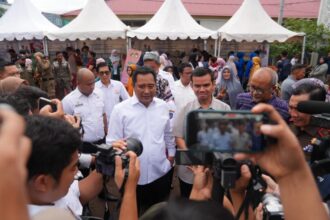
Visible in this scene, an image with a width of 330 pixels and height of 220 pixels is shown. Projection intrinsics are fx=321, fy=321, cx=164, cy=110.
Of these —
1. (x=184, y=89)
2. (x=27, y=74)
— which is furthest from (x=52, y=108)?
(x=27, y=74)

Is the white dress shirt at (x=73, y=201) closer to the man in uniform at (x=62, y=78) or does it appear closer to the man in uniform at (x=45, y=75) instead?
the man in uniform at (x=45, y=75)

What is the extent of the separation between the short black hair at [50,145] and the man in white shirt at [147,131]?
1.47 m

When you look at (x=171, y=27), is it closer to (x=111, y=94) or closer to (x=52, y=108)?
(x=111, y=94)

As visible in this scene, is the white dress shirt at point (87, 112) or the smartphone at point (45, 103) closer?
the smartphone at point (45, 103)

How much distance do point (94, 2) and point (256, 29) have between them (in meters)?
5.28

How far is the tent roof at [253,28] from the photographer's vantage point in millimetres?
10062

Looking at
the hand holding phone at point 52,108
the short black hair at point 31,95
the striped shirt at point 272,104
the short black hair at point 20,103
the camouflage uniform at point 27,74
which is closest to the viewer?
the short black hair at point 20,103

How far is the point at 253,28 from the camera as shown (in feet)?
33.7

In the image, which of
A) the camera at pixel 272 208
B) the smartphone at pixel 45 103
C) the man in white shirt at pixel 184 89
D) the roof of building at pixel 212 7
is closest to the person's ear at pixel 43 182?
the camera at pixel 272 208

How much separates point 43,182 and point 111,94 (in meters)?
3.49

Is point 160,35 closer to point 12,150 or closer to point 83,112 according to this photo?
point 83,112

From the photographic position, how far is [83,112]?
379cm

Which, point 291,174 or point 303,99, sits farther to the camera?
point 303,99

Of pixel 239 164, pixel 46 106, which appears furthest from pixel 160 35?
pixel 239 164
